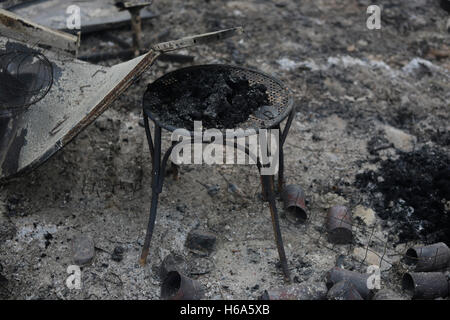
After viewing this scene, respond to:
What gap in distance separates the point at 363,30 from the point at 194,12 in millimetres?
2502

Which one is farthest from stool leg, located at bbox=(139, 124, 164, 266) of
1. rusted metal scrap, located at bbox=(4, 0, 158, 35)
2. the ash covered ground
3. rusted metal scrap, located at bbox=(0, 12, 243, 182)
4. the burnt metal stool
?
rusted metal scrap, located at bbox=(4, 0, 158, 35)

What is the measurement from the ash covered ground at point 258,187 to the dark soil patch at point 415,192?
1cm

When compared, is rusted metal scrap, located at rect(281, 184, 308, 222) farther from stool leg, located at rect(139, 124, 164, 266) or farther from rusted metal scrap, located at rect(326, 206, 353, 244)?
stool leg, located at rect(139, 124, 164, 266)

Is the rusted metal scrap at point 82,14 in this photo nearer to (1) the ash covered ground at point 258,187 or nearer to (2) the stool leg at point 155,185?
(1) the ash covered ground at point 258,187

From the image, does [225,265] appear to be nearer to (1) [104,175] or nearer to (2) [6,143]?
(1) [104,175]

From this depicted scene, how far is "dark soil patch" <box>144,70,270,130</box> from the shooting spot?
3277 millimetres

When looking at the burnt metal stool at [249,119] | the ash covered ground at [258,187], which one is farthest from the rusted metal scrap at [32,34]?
the burnt metal stool at [249,119]

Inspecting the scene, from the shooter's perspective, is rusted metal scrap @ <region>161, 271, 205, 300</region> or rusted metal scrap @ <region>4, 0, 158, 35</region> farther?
rusted metal scrap @ <region>4, 0, 158, 35</region>

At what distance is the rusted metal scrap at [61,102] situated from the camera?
3152 mm

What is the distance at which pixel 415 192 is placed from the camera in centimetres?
418

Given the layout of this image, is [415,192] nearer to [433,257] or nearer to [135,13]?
[433,257]

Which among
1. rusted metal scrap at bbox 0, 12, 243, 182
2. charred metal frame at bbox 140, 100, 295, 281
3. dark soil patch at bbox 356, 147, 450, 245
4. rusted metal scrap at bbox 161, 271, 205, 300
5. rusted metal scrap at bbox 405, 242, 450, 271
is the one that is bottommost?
dark soil patch at bbox 356, 147, 450, 245

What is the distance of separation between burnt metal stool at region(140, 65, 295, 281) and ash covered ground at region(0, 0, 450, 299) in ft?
1.17
